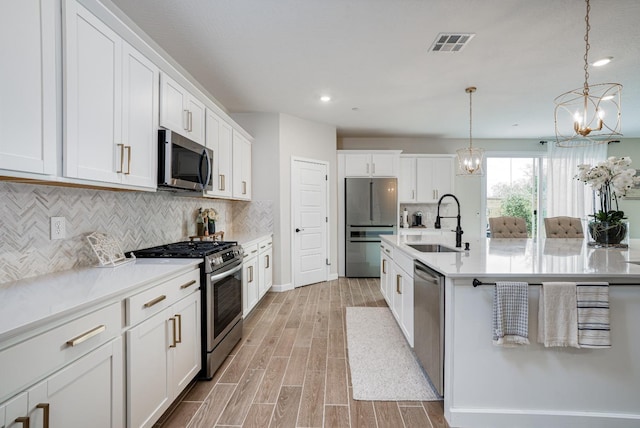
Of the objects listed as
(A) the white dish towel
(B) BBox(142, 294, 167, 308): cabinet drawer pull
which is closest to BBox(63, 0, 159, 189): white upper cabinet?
(B) BBox(142, 294, 167, 308): cabinet drawer pull

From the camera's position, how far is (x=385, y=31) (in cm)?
246

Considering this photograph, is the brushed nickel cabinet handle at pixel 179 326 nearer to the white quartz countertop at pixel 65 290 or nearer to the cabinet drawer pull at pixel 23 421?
the white quartz countertop at pixel 65 290

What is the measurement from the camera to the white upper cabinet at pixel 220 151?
3.02 m

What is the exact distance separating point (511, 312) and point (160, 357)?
1.89 meters

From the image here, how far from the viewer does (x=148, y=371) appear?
1512 millimetres

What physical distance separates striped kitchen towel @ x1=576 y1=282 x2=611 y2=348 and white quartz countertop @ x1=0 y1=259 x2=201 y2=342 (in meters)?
2.22

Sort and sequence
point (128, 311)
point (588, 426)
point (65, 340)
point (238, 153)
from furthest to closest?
1. point (238, 153)
2. point (588, 426)
3. point (128, 311)
4. point (65, 340)

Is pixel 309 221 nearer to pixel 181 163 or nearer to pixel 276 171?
pixel 276 171

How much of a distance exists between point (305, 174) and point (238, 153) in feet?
4.21

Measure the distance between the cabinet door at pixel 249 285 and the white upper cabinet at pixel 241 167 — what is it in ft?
3.03

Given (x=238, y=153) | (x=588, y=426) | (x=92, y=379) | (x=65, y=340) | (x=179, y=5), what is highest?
(x=179, y=5)

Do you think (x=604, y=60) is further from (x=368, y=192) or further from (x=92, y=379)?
(x=92, y=379)

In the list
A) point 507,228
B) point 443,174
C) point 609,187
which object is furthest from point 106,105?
point 443,174

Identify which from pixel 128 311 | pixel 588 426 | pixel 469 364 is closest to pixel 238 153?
pixel 128 311
